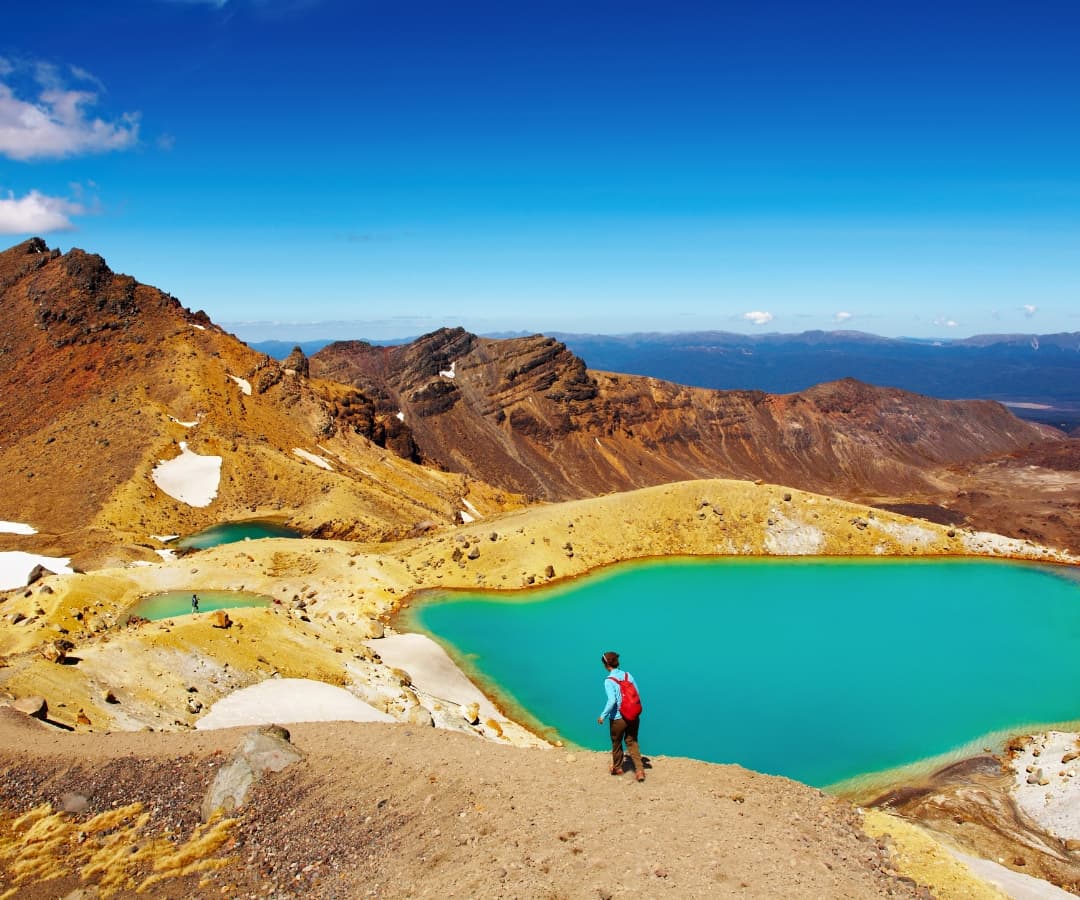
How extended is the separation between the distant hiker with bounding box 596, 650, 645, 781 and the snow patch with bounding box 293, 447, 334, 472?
70.5 meters

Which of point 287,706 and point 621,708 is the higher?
point 621,708

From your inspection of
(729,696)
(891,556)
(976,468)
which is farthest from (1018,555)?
(976,468)

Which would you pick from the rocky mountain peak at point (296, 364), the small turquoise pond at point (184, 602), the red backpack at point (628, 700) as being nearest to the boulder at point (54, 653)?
the small turquoise pond at point (184, 602)

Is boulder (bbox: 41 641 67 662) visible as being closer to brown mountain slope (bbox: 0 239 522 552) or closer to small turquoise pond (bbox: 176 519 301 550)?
brown mountain slope (bbox: 0 239 522 552)

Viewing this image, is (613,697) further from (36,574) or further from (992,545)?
(992,545)

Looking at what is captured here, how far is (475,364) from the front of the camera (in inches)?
6900

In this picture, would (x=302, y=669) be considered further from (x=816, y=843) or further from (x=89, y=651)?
(x=816, y=843)

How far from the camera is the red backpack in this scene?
1560cm

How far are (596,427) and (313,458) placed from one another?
308 ft

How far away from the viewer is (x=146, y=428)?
245 feet

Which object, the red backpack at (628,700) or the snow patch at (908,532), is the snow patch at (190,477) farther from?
the snow patch at (908,532)

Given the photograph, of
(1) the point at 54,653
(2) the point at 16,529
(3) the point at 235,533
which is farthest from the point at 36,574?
(1) the point at 54,653

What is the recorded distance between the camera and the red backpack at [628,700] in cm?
1560

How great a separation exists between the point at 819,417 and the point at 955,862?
188064 millimetres
